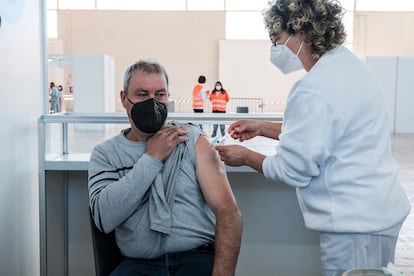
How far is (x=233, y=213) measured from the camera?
180 cm

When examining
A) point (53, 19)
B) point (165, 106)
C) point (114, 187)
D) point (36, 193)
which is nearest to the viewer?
point (114, 187)

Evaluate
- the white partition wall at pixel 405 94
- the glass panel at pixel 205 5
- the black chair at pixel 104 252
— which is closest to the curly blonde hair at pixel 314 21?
the black chair at pixel 104 252

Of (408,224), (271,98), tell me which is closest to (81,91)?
(271,98)

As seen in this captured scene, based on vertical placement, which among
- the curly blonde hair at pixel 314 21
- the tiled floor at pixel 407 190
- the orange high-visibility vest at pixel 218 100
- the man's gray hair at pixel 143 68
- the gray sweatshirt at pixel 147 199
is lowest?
the tiled floor at pixel 407 190

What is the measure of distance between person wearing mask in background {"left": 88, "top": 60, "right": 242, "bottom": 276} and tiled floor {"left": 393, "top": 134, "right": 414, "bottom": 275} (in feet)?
2.16

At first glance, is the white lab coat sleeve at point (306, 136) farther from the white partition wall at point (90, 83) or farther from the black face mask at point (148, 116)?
the white partition wall at point (90, 83)

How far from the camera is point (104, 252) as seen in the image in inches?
72.7

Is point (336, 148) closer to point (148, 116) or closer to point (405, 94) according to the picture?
point (148, 116)

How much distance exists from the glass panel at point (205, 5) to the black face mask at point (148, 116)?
15641mm

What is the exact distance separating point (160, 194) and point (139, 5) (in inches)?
Result: 624

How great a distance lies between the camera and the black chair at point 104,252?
5.87 feet

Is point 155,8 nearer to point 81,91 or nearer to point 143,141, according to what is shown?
point 81,91

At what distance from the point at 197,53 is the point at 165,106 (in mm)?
15785

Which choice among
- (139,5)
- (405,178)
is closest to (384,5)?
(139,5)
